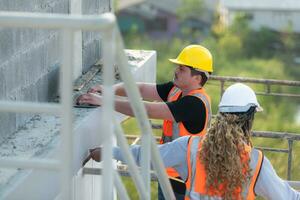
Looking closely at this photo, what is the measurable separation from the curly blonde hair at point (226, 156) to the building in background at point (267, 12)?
218ft

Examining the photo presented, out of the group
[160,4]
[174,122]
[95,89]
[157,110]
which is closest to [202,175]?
[157,110]

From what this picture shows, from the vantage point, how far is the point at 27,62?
19.3ft

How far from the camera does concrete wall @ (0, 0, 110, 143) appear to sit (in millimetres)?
5453

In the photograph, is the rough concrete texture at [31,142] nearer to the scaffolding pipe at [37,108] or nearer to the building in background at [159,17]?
the scaffolding pipe at [37,108]

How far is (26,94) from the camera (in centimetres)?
591

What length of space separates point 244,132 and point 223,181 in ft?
1.08

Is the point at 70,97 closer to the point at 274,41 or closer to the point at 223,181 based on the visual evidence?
the point at 223,181

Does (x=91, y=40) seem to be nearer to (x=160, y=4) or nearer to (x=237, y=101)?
(x=237, y=101)

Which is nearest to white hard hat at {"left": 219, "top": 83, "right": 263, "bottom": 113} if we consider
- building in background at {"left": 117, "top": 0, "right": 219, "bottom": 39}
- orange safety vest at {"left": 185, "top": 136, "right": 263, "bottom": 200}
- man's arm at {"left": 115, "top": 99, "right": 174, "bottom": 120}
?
orange safety vest at {"left": 185, "top": 136, "right": 263, "bottom": 200}

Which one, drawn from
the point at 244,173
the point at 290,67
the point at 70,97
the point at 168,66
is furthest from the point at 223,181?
the point at 290,67

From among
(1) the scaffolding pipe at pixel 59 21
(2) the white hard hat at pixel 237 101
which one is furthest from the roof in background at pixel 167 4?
(1) the scaffolding pipe at pixel 59 21

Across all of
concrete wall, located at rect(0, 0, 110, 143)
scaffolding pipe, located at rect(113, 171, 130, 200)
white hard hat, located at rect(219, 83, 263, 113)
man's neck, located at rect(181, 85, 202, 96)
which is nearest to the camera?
scaffolding pipe, located at rect(113, 171, 130, 200)

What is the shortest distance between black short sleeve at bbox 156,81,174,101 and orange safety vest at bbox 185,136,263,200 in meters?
1.67

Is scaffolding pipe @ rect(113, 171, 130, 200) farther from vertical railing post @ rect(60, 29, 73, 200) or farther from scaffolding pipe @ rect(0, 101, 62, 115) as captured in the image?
scaffolding pipe @ rect(0, 101, 62, 115)
